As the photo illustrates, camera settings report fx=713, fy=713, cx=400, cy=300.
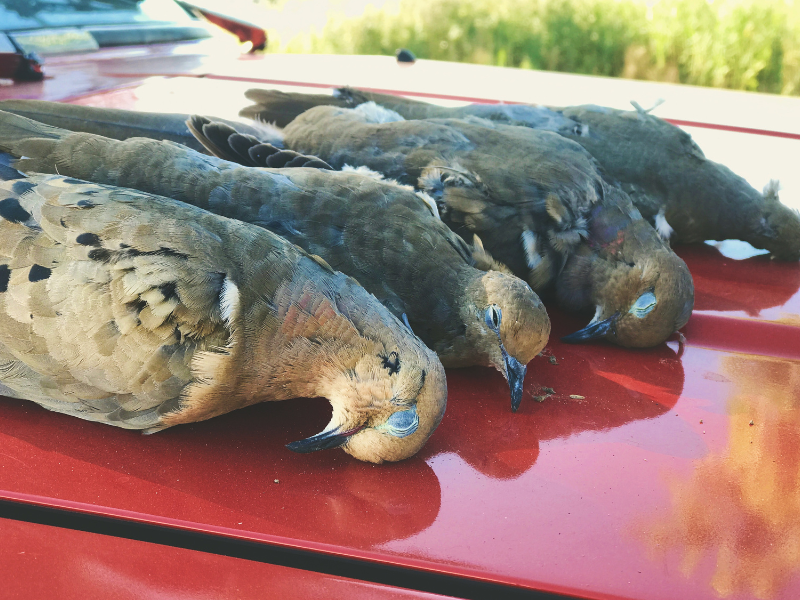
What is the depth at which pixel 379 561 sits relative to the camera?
1.50 m

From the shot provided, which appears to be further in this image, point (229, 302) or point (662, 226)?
point (662, 226)

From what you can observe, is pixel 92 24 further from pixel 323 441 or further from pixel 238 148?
pixel 323 441

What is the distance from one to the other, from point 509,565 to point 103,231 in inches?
51.8

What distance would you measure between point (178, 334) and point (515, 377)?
3.38 ft

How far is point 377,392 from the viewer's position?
72.6 inches

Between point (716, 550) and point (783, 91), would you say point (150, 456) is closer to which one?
point (716, 550)

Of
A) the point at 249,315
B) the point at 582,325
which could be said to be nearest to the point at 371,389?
the point at 249,315

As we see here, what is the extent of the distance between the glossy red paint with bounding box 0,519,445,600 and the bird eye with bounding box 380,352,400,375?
1.86 feet

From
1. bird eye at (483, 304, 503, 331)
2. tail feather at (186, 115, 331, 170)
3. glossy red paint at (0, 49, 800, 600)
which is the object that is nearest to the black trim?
glossy red paint at (0, 49, 800, 600)

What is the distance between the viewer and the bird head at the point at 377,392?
5.93ft

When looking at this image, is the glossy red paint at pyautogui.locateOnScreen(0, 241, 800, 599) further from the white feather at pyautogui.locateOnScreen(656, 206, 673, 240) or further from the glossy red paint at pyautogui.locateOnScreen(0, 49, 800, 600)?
the white feather at pyautogui.locateOnScreen(656, 206, 673, 240)

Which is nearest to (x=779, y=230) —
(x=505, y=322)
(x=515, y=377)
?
(x=505, y=322)

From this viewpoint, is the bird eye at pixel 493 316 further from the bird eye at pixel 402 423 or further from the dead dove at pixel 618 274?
the bird eye at pixel 402 423

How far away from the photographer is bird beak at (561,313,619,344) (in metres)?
2.67
